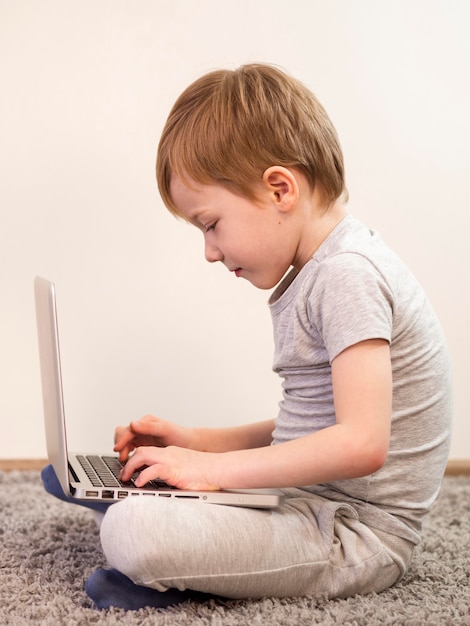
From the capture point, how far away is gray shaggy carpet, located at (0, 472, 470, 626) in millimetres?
843

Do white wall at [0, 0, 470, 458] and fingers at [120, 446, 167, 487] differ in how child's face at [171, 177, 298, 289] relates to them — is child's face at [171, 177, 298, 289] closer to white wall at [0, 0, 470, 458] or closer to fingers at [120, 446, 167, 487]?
fingers at [120, 446, 167, 487]

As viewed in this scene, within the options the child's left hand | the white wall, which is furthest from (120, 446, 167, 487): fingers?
the white wall

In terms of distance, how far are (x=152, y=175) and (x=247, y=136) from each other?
2.02 ft

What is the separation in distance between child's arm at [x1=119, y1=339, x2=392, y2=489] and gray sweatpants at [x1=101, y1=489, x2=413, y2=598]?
1.7 inches

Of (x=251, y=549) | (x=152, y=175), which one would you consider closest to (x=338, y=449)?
(x=251, y=549)

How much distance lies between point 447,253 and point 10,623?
1160mm

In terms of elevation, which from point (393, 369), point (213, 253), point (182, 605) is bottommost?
point (182, 605)

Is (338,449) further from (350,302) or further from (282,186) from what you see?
(282,186)

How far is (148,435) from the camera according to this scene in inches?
46.3

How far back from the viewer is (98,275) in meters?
1.60

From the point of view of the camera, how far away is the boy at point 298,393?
871mm

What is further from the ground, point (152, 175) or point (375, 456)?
point (152, 175)

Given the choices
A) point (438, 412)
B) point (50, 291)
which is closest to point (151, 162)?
point (50, 291)

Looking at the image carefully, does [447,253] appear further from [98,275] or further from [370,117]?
[98,275]
